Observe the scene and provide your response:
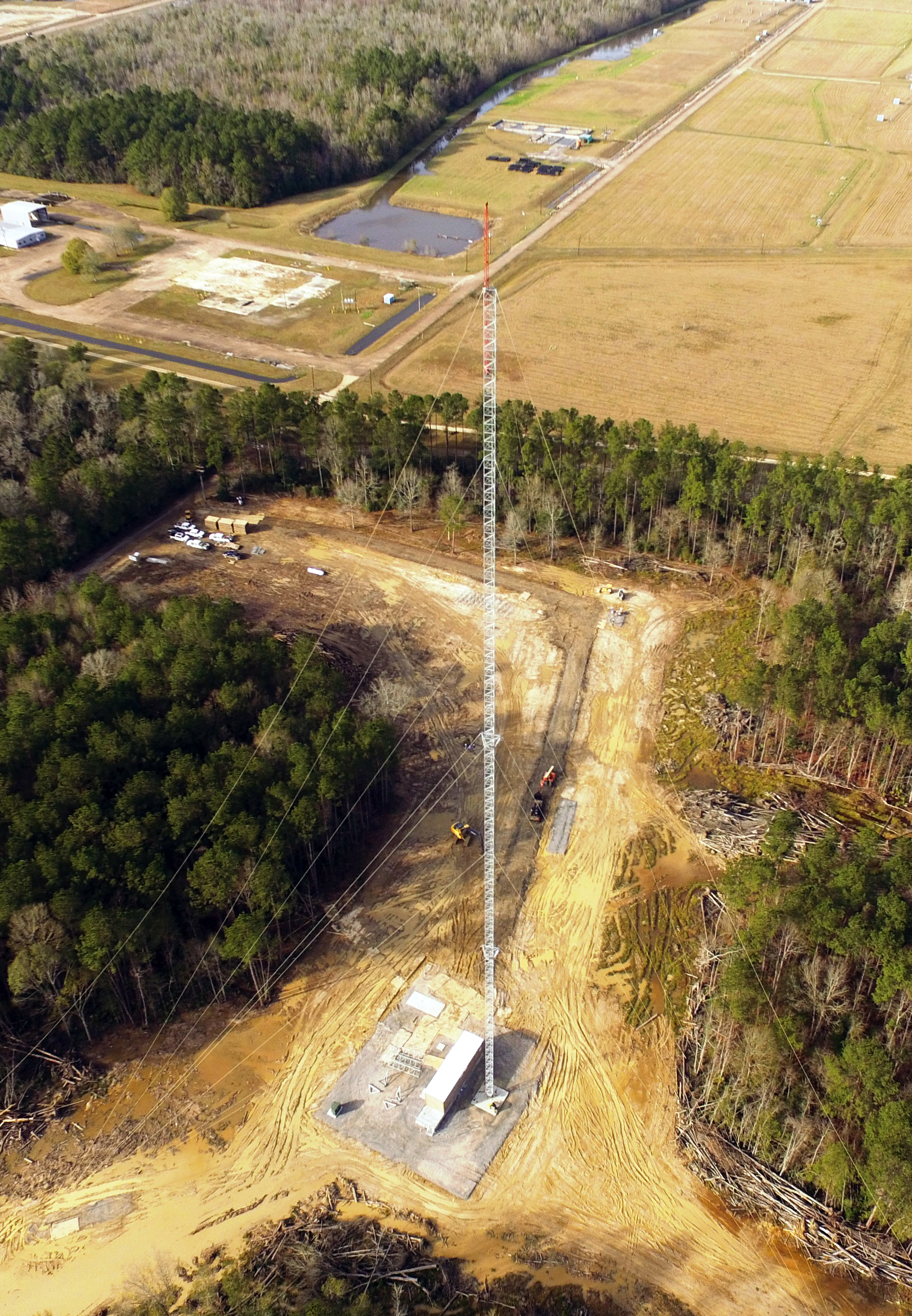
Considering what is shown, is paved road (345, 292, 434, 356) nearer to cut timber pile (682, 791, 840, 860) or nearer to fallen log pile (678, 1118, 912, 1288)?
cut timber pile (682, 791, 840, 860)

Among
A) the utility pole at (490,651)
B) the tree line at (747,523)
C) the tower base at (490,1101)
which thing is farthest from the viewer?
the tree line at (747,523)

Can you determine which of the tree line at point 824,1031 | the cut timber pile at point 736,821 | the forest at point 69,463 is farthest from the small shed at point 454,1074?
the forest at point 69,463

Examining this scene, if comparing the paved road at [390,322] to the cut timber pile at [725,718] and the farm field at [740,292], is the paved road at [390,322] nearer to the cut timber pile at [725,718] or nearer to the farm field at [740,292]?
the farm field at [740,292]

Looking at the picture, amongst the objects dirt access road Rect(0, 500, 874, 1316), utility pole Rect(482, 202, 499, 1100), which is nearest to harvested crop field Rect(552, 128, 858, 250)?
dirt access road Rect(0, 500, 874, 1316)

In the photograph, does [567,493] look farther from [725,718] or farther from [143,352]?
[143,352]


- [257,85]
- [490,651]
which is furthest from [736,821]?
[257,85]

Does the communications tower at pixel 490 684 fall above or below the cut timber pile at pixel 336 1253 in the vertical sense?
above
